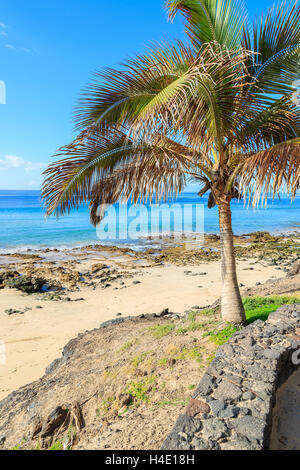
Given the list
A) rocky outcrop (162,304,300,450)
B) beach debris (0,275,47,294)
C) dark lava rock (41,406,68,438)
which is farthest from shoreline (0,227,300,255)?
dark lava rock (41,406,68,438)

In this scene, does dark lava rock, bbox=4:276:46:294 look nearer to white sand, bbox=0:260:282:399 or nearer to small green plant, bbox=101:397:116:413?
white sand, bbox=0:260:282:399

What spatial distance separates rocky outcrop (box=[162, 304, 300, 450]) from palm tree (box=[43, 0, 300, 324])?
1.15 m

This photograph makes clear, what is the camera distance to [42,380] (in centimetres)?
595

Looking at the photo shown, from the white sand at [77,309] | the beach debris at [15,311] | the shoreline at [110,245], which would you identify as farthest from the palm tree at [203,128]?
the shoreline at [110,245]

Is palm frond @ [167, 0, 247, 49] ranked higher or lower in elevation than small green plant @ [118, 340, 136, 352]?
higher

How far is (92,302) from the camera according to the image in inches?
444

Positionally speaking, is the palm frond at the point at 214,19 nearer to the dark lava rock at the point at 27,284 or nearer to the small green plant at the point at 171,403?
the small green plant at the point at 171,403

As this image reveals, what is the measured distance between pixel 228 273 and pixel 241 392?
2.49m

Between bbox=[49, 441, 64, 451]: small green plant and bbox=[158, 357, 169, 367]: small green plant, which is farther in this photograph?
bbox=[158, 357, 169, 367]: small green plant

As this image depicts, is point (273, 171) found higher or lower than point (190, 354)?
higher

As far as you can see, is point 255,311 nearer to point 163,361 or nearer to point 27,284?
point 163,361

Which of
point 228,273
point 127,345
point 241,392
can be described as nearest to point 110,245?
point 127,345

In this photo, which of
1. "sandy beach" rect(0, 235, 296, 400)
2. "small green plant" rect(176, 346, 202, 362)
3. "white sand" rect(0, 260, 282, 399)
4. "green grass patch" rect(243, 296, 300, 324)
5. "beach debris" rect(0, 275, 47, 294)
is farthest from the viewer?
"beach debris" rect(0, 275, 47, 294)

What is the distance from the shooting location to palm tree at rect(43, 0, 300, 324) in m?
4.28
